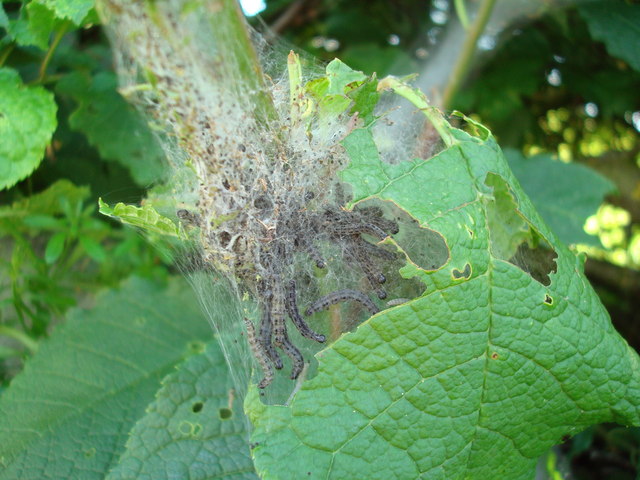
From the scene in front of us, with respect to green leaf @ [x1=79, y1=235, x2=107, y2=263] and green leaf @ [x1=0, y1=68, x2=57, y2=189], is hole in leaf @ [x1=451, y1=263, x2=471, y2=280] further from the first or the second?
green leaf @ [x1=79, y1=235, x2=107, y2=263]

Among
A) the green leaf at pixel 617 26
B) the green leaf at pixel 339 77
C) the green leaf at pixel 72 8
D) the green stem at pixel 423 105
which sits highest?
the green leaf at pixel 72 8

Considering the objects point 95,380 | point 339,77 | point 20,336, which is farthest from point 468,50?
point 20,336

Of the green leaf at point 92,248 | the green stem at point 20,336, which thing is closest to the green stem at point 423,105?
the green leaf at point 92,248

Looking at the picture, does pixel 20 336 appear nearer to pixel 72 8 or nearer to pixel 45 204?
pixel 45 204

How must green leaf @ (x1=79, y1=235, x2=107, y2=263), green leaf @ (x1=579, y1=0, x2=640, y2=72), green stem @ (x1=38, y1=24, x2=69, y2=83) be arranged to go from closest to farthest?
green stem @ (x1=38, y1=24, x2=69, y2=83)
green leaf @ (x1=79, y1=235, x2=107, y2=263)
green leaf @ (x1=579, y1=0, x2=640, y2=72)

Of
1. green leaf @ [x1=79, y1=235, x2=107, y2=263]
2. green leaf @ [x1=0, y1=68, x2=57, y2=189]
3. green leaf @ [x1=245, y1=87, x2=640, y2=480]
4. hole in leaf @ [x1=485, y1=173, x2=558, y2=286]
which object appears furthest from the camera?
green leaf @ [x1=79, y1=235, x2=107, y2=263]

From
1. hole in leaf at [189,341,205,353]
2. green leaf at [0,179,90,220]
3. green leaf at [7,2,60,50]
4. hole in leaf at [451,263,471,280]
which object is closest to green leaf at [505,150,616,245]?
hole in leaf at [451,263,471,280]

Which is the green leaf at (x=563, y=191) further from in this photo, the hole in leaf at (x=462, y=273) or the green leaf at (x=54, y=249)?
the green leaf at (x=54, y=249)
